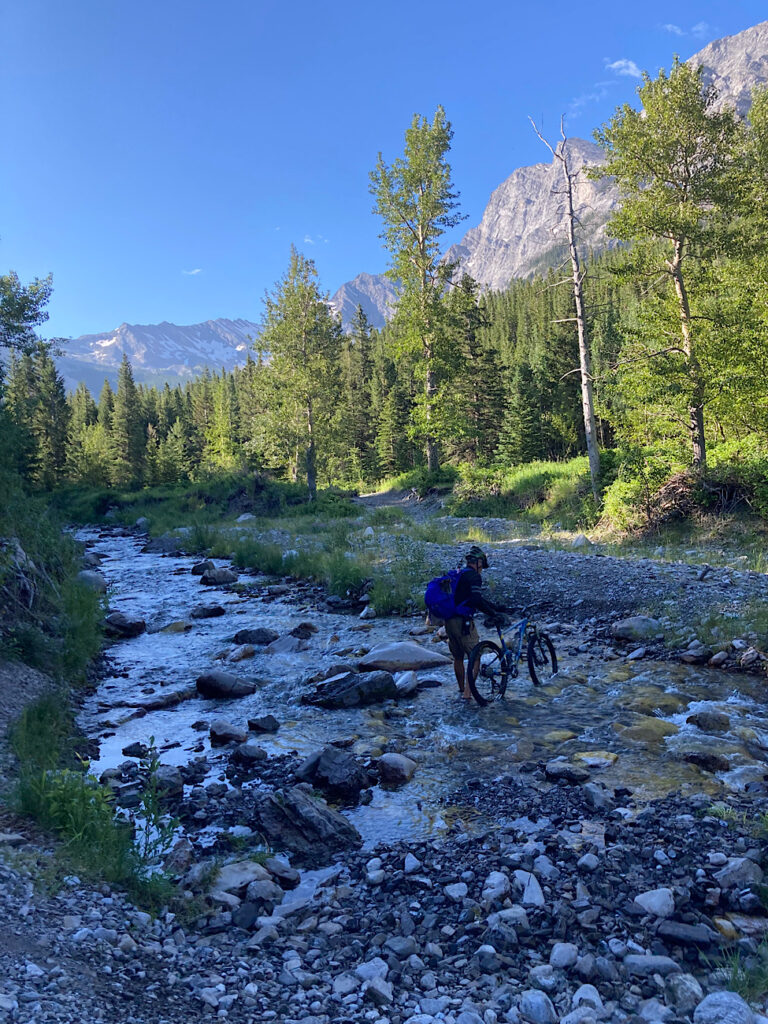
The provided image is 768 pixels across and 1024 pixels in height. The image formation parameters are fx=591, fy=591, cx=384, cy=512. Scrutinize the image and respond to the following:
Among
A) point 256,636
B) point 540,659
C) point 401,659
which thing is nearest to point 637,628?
point 540,659

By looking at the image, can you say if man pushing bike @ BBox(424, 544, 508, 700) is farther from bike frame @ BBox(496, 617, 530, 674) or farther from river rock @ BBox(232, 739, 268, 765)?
river rock @ BBox(232, 739, 268, 765)

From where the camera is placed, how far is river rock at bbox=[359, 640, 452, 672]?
10172mm

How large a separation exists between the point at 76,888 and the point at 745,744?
21.7ft

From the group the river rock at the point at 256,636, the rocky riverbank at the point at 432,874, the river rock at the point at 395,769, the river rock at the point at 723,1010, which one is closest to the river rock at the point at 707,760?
the rocky riverbank at the point at 432,874

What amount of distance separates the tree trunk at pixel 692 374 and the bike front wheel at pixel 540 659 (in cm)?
1092

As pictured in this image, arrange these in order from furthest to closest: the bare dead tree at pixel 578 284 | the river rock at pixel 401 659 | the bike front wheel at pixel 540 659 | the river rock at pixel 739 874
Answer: the bare dead tree at pixel 578 284, the river rock at pixel 401 659, the bike front wheel at pixel 540 659, the river rock at pixel 739 874

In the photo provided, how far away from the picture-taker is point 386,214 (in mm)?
31469

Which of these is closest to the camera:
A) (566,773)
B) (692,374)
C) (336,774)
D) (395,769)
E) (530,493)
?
(566,773)

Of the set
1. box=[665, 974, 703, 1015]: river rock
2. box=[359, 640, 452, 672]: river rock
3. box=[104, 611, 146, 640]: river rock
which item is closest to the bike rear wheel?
box=[359, 640, 452, 672]: river rock

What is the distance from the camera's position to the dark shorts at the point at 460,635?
27.4 feet

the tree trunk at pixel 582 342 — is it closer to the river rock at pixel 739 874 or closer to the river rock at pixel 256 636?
the river rock at pixel 256 636

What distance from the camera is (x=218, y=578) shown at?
18.2m

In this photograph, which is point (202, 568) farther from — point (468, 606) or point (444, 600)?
point (468, 606)

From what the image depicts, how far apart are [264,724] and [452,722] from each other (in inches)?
102
